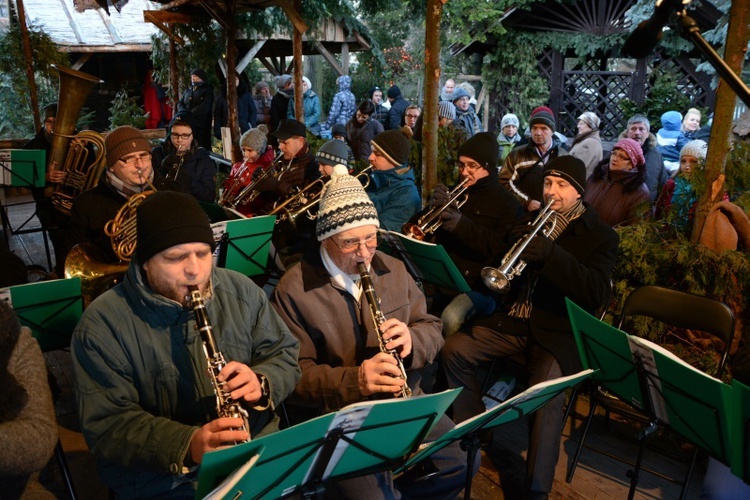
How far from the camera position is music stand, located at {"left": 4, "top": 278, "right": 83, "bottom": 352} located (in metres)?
2.96

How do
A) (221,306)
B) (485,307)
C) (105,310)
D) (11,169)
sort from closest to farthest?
(105,310) → (221,306) → (485,307) → (11,169)

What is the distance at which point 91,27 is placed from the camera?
1527 centimetres

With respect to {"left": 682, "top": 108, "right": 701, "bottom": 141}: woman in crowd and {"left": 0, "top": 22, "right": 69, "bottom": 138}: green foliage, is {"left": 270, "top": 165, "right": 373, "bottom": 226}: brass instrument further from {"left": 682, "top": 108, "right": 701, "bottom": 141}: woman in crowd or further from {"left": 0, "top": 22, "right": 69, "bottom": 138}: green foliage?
{"left": 0, "top": 22, "right": 69, "bottom": 138}: green foliage

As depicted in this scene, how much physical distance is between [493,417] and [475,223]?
2.19m

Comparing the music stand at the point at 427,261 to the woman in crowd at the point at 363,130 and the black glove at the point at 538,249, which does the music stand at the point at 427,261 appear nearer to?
the black glove at the point at 538,249

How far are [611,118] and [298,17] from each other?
26.5ft

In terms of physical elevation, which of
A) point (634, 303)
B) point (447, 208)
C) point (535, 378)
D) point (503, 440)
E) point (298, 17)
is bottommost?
point (503, 440)

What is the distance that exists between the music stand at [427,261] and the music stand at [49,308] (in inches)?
68.7

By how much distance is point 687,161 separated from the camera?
5.10 metres

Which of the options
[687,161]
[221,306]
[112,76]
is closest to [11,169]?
[221,306]

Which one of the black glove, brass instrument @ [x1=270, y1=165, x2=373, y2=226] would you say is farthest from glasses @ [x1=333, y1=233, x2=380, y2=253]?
brass instrument @ [x1=270, y1=165, x2=373, y2=226]

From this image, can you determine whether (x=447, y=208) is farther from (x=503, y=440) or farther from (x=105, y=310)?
(x=105, y=310)

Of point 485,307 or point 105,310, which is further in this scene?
point 485,307

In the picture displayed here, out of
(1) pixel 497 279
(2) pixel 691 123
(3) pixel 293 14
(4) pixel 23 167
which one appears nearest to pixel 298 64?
(3) pixel 293 14
